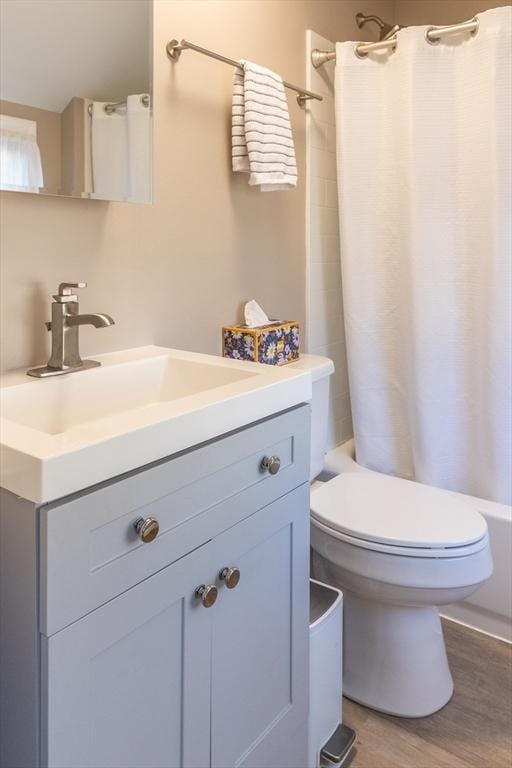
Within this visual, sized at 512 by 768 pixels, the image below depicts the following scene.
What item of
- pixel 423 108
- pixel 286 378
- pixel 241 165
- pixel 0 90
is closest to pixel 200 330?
pixel 241 165

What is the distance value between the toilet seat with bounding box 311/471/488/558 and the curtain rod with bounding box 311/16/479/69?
138 cm

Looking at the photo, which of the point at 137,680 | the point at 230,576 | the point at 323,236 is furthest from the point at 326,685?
the point at 323,236

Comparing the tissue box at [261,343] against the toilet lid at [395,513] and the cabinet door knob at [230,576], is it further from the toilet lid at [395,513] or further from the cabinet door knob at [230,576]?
the cabinet door knob at [230,576]

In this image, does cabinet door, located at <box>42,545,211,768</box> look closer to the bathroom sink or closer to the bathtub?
the bathroom sink

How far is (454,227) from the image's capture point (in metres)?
1.92

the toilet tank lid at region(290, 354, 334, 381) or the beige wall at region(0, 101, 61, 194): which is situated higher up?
the beige wall at region(0, 101, 61, 194)

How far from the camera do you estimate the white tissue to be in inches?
69.4

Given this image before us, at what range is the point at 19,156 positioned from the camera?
1146 mm

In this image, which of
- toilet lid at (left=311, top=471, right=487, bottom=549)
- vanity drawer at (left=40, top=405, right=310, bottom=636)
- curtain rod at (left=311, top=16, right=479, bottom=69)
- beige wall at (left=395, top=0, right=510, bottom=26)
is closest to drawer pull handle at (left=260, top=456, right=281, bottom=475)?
vanity drawer at (left=40, top=405, right=310, bottom=636)

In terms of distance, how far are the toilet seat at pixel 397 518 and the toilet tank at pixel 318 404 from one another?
92mm

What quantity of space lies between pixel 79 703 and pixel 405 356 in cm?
160

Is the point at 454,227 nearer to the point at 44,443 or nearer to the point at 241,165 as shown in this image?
the point at 241,165

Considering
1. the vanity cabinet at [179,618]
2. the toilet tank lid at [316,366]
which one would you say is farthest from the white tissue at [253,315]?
the vanity cabinet at [179,618]

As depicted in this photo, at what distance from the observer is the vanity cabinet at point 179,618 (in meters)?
0.75
